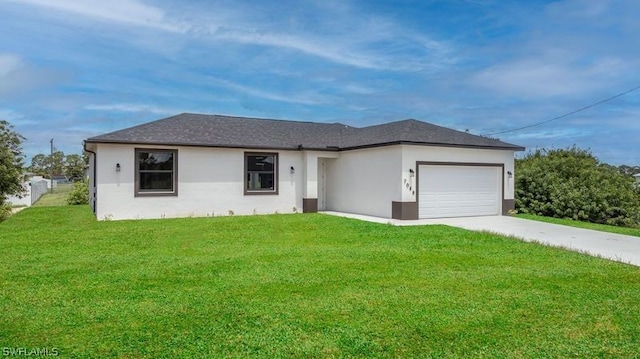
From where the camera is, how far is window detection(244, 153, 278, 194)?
16.6m

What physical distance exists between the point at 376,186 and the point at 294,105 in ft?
42.2

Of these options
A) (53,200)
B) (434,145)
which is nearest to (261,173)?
(434,145)

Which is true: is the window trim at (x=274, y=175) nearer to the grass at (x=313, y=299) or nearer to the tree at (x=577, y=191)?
the grass at (x=313, y=299)

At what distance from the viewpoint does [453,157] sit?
15.5 meters

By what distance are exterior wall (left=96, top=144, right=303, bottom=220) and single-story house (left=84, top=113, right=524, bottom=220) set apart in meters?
0.04

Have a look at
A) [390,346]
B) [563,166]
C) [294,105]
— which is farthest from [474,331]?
[294,105]

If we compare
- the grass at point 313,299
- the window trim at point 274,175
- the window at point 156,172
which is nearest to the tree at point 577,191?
the grass at point 313,299

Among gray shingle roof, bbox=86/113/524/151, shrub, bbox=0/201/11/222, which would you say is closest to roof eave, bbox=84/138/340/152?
gray shingle roof, bbox=86/113/524/151

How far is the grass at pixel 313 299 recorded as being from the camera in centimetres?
397

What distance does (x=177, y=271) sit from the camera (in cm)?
676

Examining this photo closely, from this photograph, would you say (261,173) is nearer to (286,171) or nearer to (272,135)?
(286,171)

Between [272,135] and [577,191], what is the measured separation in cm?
1317

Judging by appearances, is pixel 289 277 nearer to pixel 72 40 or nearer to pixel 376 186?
pixel 376 186

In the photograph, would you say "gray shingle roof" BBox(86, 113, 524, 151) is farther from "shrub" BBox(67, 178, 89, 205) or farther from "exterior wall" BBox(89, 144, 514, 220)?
"shrub" BBox(67, 178, 89, 205)
